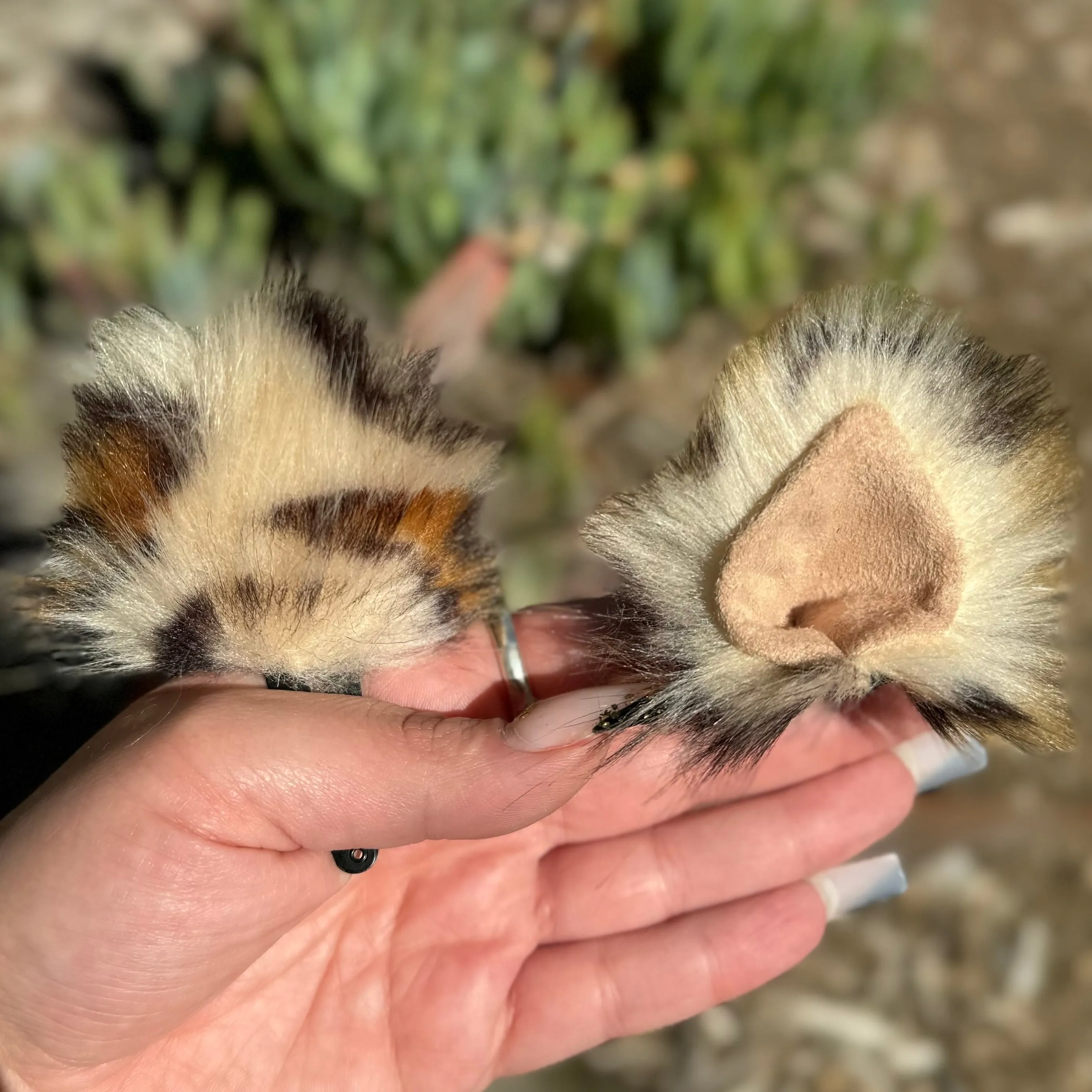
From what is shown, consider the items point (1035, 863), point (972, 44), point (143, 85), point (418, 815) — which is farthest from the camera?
point (972, 44)

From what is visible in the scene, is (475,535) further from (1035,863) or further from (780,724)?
(1035,863)

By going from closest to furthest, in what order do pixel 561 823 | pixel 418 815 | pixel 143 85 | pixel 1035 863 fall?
pixel 418 815
pixel 561 823
pixel 1035 863
pixel 143 85

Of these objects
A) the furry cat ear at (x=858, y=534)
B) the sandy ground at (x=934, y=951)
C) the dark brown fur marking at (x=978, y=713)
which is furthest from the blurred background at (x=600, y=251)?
the dark brown fur marking at (x=978, y=713)

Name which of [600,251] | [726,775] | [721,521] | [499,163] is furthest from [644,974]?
[499,163]

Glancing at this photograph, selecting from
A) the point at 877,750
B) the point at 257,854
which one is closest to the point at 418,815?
the point at 257,854

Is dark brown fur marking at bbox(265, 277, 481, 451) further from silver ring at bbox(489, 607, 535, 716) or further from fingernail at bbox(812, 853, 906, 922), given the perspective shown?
fingernail at bbox(812, 853, 906, 922)

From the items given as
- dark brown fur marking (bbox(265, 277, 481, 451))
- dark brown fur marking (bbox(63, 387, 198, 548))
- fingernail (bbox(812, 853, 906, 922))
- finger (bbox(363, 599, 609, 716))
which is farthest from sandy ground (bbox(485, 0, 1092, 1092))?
dark brown fur marking (bbox(63, 387, 198, 548))
